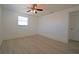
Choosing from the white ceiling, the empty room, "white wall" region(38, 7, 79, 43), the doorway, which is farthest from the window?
the doorway

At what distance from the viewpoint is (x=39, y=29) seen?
1859mm

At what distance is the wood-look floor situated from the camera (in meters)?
1.78

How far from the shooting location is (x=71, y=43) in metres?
1.82

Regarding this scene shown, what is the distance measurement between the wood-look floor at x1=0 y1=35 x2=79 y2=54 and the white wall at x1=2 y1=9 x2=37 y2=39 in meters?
0.08

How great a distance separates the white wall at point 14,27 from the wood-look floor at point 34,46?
0.08 m

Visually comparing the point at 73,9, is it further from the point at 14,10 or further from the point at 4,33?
the point at 4,33

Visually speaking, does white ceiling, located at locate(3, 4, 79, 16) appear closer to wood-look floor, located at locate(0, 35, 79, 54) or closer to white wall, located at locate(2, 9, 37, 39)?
white wall, located at locate(2, 9, 37, 39)

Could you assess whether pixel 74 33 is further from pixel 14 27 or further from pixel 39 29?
pixel 14 27

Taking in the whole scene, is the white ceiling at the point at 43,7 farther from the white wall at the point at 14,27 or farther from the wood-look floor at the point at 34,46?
the wood-look floor at the point at 34,46

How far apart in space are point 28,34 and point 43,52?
0.38 meters

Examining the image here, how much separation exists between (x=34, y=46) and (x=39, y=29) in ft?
0.95

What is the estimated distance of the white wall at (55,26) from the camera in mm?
1812

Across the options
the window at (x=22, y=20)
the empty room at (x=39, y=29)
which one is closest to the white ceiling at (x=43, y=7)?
the empty room at (x=39, y=29)

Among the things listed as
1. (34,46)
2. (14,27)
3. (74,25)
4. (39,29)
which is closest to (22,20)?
(14,27)
